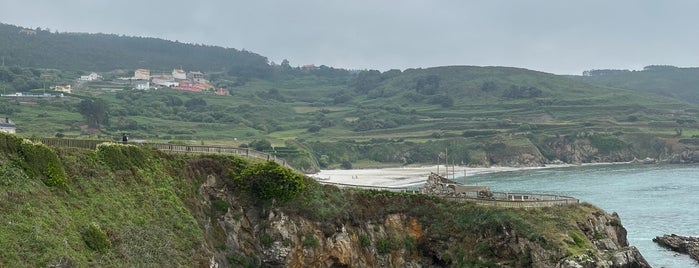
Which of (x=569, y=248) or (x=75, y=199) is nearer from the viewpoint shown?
(x=75, y=199)

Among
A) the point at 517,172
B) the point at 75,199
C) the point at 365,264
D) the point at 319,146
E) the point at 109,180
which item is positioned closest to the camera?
the point at 75,199

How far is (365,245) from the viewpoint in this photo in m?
50.6

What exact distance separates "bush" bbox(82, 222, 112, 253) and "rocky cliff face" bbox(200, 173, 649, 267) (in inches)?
360

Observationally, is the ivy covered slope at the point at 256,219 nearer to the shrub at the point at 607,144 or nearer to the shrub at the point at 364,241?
the shrub at the point at 364,241

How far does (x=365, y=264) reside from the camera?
5025 cm

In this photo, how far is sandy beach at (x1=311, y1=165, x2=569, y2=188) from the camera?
432 feet

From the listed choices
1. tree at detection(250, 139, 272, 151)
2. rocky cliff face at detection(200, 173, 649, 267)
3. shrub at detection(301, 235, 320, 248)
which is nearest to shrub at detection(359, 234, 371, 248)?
rocky cliff face at detection(200, 173, 649, 267)

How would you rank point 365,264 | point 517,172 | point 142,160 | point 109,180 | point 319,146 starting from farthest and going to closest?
point 319,146, point 517,172, point 365,264, point 142,160, point 109,180

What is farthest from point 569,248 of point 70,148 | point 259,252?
point 70,148

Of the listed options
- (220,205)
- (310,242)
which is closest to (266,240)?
(310,242)

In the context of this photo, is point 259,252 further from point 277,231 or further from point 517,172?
point 517,172

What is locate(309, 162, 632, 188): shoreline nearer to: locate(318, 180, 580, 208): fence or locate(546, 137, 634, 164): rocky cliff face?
locate(546, 137, 634, 164): rocky cliff face

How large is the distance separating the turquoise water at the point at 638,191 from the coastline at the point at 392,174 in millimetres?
7462

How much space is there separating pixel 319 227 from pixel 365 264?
3.90 metres
